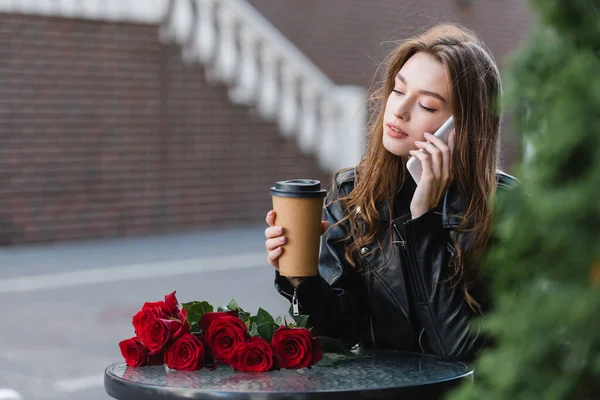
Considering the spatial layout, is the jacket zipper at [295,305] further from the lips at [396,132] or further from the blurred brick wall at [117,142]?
the blurred brick wall at [117,142]

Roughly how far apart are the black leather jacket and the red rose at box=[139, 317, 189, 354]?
310 mm

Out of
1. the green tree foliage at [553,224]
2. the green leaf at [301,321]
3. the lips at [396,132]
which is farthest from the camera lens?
the lips at [396,132]

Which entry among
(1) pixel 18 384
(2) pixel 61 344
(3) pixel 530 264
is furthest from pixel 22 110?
(3) pixel 530 264

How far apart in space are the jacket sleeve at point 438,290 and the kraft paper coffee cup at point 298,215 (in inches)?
14.3

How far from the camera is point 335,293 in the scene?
2779mm

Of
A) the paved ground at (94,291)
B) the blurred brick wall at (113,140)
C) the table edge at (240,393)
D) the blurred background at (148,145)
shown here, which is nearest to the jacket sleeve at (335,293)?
the table edge at (240,393)

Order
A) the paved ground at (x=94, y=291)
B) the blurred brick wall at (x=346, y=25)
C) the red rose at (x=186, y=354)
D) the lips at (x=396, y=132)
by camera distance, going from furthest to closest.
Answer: the blurred brick wall at (x=346, y=25), the paved ground at (x=94, y=291), the lips at (x=396, y=132), the red rose at (x=186, y=354)

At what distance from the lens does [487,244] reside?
2.72m

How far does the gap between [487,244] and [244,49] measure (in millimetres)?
9770

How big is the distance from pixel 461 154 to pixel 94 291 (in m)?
5.82

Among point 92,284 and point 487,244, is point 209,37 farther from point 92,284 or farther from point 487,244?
point 487,244

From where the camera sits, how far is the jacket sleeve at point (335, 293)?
259 centimetres

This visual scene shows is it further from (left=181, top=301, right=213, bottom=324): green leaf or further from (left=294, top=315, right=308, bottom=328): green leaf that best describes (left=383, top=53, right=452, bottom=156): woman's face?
(left=181, top=301, right=213, bottom=324): green leaf

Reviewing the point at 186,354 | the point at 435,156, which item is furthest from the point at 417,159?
the point at 186,354
